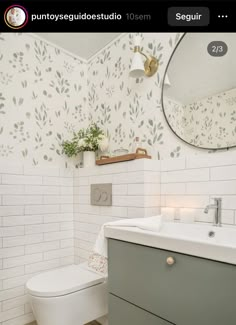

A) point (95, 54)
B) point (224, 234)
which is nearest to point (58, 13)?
point (224, 234)

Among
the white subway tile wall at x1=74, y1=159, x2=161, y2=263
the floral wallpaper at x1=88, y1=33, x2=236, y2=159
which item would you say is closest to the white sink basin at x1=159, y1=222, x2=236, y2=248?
the white subway tile wall at x1=74, y1=159, x2=161, y2=263

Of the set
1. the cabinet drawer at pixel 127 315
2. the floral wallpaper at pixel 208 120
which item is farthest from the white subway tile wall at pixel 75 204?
the cabinet drawer at pixel 127 315

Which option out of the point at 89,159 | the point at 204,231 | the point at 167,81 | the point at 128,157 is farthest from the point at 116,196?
the point at 167,81

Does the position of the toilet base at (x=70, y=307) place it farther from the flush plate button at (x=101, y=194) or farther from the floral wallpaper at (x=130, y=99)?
the floral wallpaper at (x=130, y=99)

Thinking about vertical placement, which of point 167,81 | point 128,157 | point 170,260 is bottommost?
point 170,260

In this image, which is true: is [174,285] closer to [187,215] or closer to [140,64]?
[187,215]

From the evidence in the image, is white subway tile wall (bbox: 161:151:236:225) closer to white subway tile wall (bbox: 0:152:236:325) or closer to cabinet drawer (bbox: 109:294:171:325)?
white subway tile wall (bbox: 0:152:236:325)

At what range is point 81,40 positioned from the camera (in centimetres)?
219

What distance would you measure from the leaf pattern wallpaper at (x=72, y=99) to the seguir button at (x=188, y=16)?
2.81 feet

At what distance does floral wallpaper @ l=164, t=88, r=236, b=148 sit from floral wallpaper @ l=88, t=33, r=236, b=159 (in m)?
0.07

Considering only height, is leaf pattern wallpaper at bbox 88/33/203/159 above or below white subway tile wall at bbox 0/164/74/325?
above

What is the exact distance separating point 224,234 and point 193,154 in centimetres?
55

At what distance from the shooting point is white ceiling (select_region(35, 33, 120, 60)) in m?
2.12

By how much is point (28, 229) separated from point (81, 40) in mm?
1764
